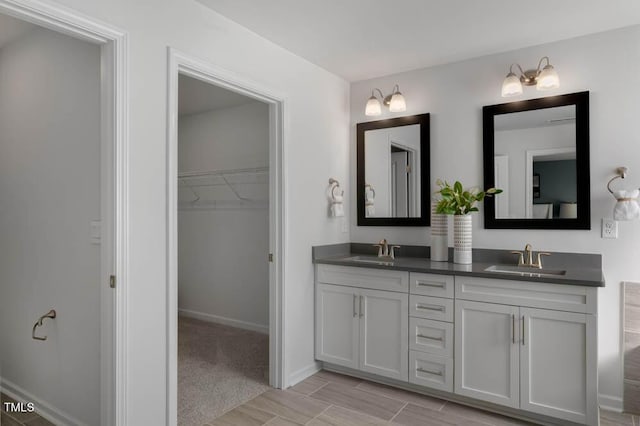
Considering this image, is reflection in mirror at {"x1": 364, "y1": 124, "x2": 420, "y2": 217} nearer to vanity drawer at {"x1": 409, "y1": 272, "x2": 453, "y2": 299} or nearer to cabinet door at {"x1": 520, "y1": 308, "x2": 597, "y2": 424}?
vanity drawer at {"x1": 409, "y1": 272, "x2": 453, "y2": 299}

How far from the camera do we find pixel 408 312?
289cm

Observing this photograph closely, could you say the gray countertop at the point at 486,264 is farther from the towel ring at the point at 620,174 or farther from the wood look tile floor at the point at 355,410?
the wood look tile floor at the point at 355,410

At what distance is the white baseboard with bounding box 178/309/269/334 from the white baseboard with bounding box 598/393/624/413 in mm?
2872

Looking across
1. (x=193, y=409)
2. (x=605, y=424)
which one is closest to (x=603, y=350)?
(x=605, y=424)

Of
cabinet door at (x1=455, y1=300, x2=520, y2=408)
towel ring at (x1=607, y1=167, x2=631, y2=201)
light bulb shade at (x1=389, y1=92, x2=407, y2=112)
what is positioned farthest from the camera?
light bulb shade at (x1=389, y1=92, x2=407, y2=112)

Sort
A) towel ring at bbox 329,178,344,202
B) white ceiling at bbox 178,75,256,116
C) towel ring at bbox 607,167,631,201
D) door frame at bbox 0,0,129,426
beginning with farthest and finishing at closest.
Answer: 1. white ceiling at bbox 178,75,256,116
2. towel ring at bbox 329,178,344,202
3. towel ring at bbox 607,167,631,201
4. door frame at bbox 0,0,129,426

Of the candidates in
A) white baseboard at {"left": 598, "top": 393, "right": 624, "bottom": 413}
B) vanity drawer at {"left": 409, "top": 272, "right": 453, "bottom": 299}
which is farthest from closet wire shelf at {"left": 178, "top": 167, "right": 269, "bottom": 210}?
white baseboard at {"left": 598, "top": 393, "right": 624, "bottom": 413}

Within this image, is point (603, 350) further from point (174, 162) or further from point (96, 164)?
point (96, 164)

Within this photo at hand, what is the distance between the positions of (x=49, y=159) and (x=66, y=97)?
0.41m

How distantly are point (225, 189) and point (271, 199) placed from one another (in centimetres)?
180

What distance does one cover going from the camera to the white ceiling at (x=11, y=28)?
257cm

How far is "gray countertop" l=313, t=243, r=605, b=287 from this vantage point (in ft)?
7.88

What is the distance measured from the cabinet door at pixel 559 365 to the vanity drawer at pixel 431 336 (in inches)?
17.2

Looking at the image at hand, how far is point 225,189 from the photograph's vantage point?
4.68 m
